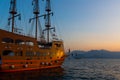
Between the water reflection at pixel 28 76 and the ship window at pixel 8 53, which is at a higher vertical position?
the ship window at pixel 8 53

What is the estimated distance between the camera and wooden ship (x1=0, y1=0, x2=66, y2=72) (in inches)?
1624

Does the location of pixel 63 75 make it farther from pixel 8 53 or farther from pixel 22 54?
pixel 8 53

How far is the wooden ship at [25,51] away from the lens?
41.2 metres

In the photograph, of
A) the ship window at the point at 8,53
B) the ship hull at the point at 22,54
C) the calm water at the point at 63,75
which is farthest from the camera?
the ship window at the point at 8,53

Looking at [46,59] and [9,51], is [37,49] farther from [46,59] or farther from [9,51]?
[9,51]

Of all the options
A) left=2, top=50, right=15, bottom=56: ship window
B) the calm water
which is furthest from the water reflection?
left=2, top=50, right=15, bottom=56: ship window

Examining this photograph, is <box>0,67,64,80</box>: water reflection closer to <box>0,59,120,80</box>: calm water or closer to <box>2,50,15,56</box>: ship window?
<box>0,59,120,80</box>: calm water

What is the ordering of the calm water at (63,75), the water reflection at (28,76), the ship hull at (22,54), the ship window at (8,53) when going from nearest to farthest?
the water reflection at (28,76)
the calm water at (63,75)
the ship hull at (22,54)
the ship window at (8,53)

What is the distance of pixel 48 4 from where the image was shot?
64812 millimetres

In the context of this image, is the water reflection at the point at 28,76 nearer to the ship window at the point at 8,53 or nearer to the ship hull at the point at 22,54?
the ship hull at the point at 22,54

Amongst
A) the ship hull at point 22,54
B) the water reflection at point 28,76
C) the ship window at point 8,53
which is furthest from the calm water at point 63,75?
the ship window at point 8,53

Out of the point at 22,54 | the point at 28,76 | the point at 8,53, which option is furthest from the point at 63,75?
the point at 8,53

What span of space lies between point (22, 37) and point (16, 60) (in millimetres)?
Result: 5048

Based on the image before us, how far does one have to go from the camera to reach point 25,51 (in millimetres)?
45656
